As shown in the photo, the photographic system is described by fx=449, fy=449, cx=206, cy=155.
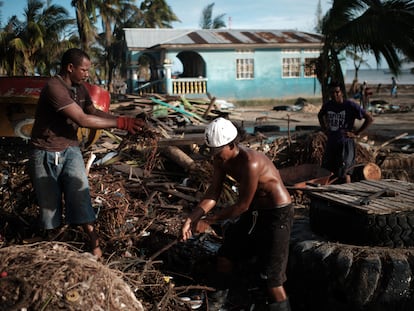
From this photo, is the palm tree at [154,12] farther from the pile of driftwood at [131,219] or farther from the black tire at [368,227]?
the black tire at [368,227]

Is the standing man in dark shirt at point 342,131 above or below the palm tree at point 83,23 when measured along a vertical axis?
below

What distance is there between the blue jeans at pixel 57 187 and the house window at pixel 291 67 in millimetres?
27658

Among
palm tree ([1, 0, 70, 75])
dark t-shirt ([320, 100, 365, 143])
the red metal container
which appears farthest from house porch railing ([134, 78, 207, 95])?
dark t-shirt ([320, 100, 365, 143])

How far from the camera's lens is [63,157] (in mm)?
4207

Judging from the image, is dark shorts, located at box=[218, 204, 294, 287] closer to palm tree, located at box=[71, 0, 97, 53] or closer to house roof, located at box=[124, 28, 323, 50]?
house roof, located at box=[124, 28, 323, 50]

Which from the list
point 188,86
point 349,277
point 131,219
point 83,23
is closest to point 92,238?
point 131,219

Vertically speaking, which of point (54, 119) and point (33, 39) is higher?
point (33, 39)

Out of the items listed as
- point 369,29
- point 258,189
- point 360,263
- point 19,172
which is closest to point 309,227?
point 360,263

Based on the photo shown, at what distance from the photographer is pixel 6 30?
24.0m

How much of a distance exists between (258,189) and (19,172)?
12.5 ft

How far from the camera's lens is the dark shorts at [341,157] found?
681cm

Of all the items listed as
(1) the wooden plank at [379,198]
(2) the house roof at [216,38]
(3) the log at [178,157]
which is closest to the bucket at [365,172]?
(1) the wooden plank at [379,198]

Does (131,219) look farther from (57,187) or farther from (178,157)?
(178,157)

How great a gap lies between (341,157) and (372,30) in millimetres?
6171
